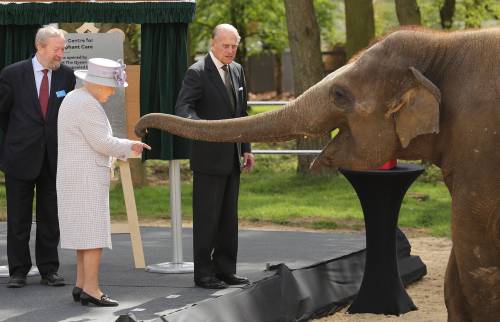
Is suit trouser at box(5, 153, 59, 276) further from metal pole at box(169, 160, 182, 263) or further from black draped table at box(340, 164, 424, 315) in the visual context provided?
black draped table at box(340, 164, 424, 315)

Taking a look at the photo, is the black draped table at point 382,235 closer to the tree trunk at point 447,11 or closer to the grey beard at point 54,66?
the grey beard at point 54,66

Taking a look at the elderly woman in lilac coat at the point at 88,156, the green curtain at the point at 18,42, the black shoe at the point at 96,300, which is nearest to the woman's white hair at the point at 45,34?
the elderly woman in lilac coat at the point at 88,156

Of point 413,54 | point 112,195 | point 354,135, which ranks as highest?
point 413,54

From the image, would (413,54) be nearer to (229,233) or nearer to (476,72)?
(476,72)

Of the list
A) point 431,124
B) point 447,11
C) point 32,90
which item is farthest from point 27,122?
point 447,11

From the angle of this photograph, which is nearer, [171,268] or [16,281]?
[16,281]

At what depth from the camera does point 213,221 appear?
9.54 meters

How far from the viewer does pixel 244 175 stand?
2088 centimetres

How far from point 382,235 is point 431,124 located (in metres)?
3.73

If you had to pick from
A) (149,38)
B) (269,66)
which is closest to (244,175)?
(149,38)

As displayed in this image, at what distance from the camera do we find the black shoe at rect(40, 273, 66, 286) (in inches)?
382

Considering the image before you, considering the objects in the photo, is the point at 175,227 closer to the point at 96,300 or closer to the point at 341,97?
the point at 96,300

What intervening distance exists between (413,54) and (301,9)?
13217 mm

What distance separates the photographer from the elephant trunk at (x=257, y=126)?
20.2 feet
